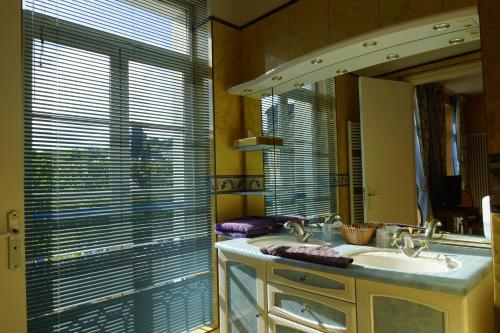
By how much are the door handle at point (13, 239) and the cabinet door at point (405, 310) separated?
1.48m

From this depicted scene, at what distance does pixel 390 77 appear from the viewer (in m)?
1.75

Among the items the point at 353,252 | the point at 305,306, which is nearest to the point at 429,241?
the point at 353,252

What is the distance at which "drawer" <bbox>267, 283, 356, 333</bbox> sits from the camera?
4.24ft

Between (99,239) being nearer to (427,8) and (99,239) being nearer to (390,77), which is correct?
(390,77)

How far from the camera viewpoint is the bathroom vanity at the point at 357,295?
3.57 feet

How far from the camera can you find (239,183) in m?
2.43

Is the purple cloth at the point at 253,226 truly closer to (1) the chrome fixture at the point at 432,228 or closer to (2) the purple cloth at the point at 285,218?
(2) the purple cloth at the point at 285,218

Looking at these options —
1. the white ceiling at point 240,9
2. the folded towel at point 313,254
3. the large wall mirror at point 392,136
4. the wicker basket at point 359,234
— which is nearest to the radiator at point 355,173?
the large wall mirror at point 392,136

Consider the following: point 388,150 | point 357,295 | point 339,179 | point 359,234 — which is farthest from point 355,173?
point 357,295

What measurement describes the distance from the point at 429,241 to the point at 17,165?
196cm

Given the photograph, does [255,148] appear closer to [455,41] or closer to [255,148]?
[255,148]

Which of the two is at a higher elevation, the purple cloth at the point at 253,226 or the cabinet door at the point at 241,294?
the purple cloth at the point at 253,226

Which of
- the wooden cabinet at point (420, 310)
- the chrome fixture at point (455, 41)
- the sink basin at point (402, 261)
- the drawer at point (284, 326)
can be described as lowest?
the drawer at point (284, 326)

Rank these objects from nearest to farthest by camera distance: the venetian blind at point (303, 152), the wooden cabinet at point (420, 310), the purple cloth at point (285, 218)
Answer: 1. the wooden cabinet at point (420, 310)
2. the venetian blind at point (303, 152)
3. the purple cloth at point (285, 218)
